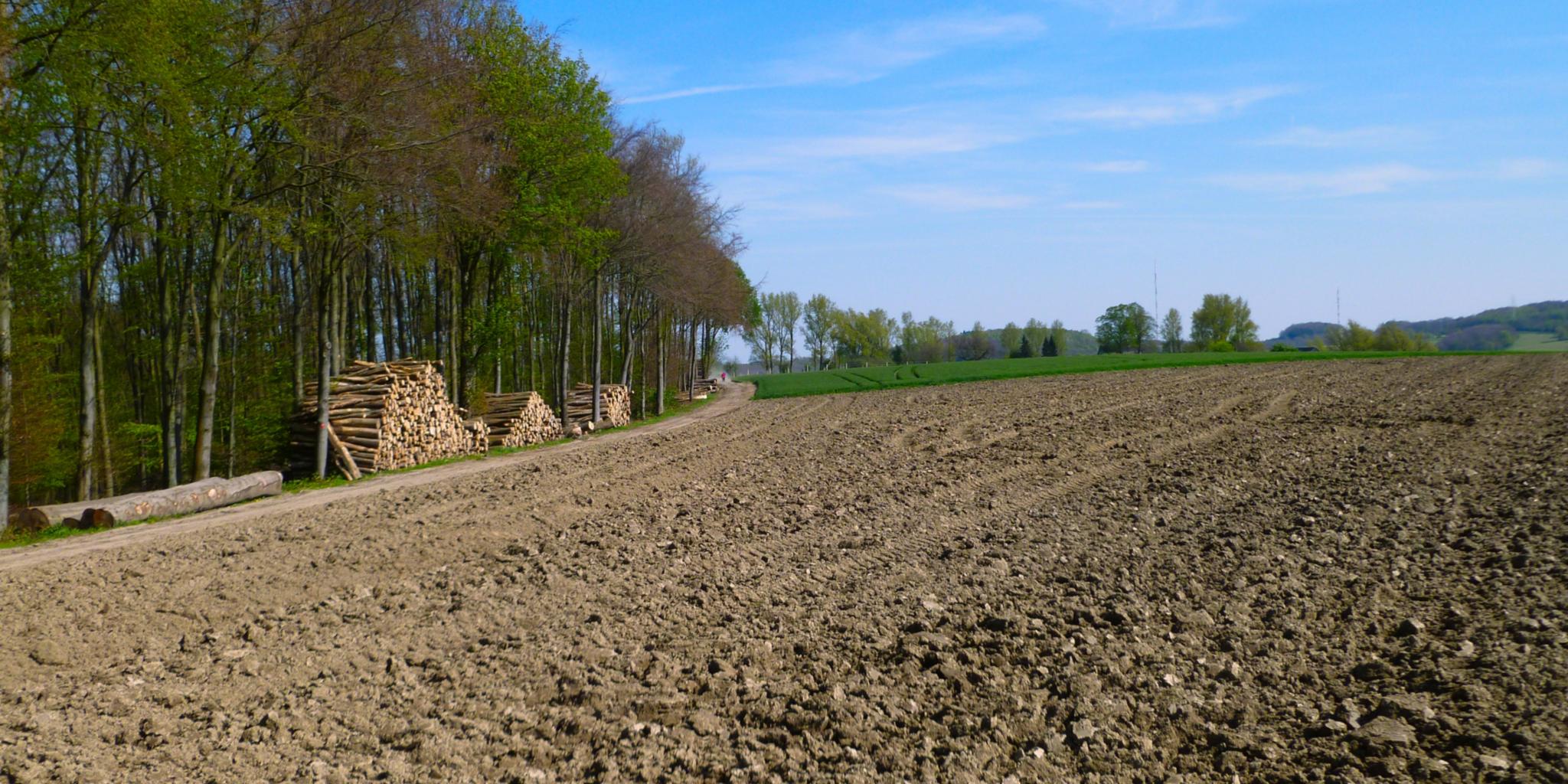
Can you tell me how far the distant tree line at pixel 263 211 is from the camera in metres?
12.8

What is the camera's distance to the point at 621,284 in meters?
33.9

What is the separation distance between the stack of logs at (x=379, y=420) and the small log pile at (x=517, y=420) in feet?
10.8

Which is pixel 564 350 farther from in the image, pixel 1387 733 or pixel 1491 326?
pixel 1491 326

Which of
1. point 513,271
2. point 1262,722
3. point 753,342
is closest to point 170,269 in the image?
point 513,271

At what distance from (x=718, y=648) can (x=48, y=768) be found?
10.9 ft

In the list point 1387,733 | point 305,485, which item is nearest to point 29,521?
point 305,485

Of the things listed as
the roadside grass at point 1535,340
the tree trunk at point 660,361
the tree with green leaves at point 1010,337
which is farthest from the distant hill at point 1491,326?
the tree trunk at point 660,361

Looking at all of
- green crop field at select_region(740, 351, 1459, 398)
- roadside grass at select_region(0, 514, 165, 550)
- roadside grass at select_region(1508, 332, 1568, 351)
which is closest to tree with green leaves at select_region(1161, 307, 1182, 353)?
roadside grass at select_region(1508, 332, 1568, 351)

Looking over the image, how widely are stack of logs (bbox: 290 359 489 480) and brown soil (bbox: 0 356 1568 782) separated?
621 cm

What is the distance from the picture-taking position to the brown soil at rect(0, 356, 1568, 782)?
Answer: 14.3 feet

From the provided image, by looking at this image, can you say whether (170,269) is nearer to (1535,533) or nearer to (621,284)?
(621,284)

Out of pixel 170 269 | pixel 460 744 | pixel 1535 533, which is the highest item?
pixel 170 269

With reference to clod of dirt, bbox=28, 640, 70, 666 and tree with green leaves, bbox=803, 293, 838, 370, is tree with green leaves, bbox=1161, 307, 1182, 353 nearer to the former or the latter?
tree with green leaves, bbox=803, 293, 838, 370

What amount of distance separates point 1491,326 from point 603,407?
125 m
